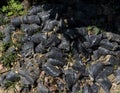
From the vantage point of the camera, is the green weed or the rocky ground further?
the green weed

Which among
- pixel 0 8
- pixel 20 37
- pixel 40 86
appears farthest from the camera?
pixel 0 8

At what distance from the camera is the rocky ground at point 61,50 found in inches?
508

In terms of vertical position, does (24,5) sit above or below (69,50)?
above

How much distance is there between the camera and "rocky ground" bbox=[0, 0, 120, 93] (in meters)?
12.9

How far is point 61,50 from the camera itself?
13.3 m

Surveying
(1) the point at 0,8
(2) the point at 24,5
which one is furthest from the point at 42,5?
(1) the point at 0,8

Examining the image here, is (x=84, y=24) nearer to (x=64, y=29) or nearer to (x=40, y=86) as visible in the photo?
(x=64, y=29)

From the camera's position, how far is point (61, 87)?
12758 millimetres

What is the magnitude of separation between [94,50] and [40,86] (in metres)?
2.28

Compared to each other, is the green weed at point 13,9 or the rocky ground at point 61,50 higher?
the green weed at point 13,9

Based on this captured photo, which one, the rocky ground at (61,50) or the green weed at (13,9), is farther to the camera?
the green weed at (13,9)

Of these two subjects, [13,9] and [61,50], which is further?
[13,9]

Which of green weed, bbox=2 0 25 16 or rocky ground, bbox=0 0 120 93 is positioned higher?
green weed, bbox=2 0 25 16

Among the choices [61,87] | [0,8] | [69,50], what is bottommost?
[61,87]
